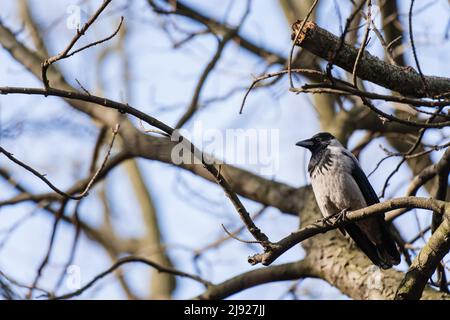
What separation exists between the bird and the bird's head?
0.22m

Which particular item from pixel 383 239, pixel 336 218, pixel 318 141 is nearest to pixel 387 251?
pixel 383 239

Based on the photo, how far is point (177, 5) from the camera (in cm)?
766

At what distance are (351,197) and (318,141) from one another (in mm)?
921

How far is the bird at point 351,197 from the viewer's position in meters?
5.70

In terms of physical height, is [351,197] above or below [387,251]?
above

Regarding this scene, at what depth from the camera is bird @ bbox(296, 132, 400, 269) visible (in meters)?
5.70

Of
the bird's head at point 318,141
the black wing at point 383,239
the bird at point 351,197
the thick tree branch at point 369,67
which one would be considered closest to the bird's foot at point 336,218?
the bird at point 351,197

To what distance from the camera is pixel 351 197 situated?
19.5 feet

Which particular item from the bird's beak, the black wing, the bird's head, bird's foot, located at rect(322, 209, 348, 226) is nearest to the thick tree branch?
bird's foot, located at rect(322, 209, 348, 226)

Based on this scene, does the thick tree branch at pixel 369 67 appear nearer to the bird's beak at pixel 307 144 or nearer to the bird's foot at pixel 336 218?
the bird's foot at pixel 336 218

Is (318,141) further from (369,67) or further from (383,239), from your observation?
(369,67)

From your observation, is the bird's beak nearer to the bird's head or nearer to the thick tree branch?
the bird's head

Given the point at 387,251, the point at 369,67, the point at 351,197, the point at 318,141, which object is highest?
the point at 318,141
